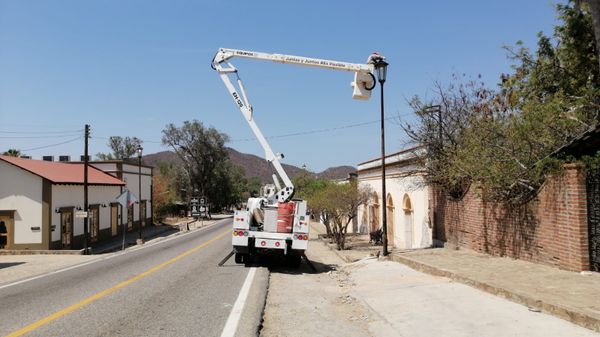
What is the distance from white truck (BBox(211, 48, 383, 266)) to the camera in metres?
14.6

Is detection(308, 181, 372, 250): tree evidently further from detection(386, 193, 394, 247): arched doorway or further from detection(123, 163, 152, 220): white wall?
detection(123, 163, 152, 220): white wall

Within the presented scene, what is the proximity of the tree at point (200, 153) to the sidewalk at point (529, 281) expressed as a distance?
63794 mm

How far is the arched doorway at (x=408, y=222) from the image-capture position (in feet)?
77.2

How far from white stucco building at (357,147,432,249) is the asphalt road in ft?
31.9

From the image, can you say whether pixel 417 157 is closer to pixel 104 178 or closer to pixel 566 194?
pixel 566 194

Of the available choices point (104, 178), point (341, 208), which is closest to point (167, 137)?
point (104, 178)

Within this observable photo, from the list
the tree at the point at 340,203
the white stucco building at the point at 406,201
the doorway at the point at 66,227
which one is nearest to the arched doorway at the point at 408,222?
the white stucco building at the point at 406,201

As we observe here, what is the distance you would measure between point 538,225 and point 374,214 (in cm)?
2145

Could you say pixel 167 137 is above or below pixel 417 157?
above

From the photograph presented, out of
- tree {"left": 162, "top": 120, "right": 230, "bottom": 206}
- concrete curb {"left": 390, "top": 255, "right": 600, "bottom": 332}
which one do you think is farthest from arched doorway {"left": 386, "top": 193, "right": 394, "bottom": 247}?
tree {"left": 162, "top": 120, "right": 230, "bottom": 206}

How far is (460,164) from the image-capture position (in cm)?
1492

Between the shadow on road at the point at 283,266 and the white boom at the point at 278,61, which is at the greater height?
the white boom at the point at 278,61

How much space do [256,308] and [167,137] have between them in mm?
69389

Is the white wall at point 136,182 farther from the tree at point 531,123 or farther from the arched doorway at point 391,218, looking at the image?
the tree at point 531,123
